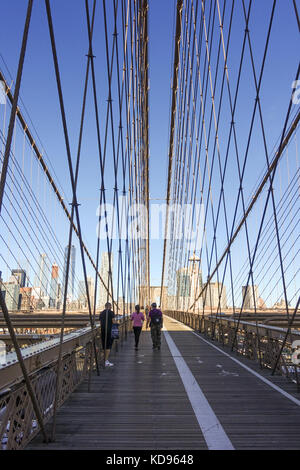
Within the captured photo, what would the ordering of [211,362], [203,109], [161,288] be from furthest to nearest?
1. [161,288]
2. [203,109]
3. [211,362]

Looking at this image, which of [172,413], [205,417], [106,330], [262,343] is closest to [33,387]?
[172,413]

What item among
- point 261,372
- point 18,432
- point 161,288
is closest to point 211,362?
point 261,372

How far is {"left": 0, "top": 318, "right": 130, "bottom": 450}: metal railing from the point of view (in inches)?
85.2

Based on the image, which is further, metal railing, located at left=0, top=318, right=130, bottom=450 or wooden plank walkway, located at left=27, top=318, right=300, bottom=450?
wooden plank walkway, located at left=27, top=318, right=300, bottom=450

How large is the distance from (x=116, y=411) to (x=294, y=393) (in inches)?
73.8

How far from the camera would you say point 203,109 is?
1595 centimetres

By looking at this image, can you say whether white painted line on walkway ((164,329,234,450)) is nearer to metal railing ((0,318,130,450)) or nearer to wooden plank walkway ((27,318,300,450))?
wooden plank walkway ((27,318,300,450))

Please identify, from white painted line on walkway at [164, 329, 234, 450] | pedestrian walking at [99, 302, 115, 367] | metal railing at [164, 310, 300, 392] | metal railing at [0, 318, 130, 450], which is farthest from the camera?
pedestrian walking at [99, 302, 115, 367]

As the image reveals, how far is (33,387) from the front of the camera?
2668 mm

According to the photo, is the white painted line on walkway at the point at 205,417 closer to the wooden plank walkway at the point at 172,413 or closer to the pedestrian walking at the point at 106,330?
the wooden plank walkway at the point at 172,413

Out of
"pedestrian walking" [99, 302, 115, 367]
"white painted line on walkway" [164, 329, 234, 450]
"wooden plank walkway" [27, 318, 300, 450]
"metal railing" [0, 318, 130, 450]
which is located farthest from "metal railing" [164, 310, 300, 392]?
"metal railing" [0, 318, 130, 450]

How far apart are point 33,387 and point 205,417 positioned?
137cm

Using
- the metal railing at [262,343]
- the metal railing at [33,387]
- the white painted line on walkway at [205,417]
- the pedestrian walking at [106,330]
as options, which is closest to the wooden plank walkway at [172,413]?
the white painted line on walkway at [205,417]

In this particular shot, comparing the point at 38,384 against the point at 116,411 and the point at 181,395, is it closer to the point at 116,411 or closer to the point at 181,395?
the point at 116,411
